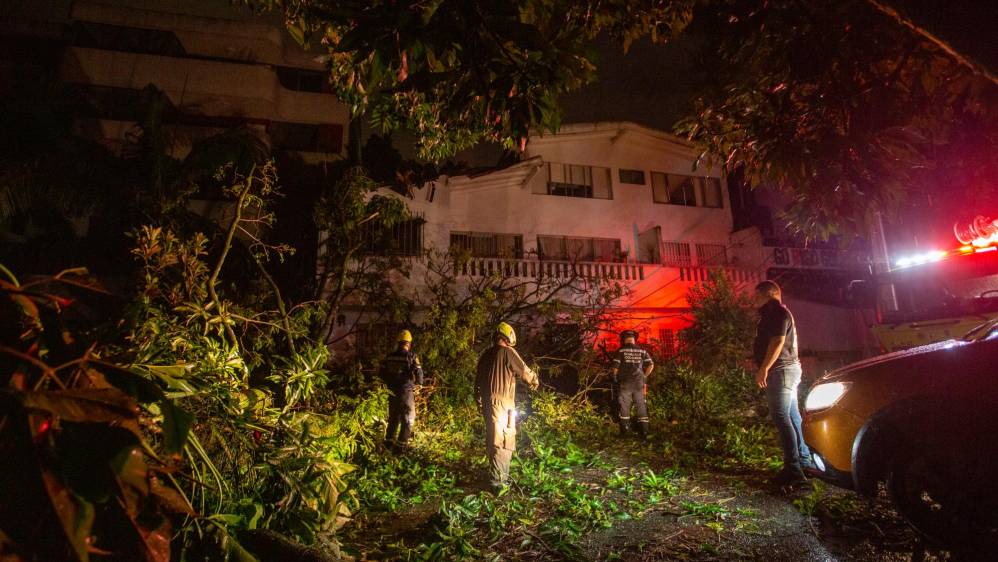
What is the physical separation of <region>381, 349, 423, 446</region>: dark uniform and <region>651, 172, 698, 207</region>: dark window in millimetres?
12818

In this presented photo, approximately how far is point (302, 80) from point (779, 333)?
19021 millimetres

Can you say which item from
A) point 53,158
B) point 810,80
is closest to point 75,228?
point 53,158

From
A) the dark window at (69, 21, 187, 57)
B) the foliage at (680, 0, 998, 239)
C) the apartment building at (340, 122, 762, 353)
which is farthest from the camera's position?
the dark window at (69, 21, 187, 57)

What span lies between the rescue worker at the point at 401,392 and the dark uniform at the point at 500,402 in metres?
2.18

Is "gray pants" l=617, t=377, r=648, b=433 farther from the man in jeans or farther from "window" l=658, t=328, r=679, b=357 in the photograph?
"window" l=658, t=328, r=679, b=357

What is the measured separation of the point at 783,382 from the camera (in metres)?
→ 4.49

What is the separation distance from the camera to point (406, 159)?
51.0 ft

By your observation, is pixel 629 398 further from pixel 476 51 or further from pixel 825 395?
pixel 476 51

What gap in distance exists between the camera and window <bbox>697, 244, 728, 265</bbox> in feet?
54.1

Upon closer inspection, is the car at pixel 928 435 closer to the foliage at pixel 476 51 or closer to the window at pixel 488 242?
the foliage at pixel 476 51

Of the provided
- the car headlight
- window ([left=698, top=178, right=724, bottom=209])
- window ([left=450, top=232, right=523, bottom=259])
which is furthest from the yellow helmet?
window ([left=698, top=178, right=724, bottom=209])

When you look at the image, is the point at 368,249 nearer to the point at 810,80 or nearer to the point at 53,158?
the point at 53,158

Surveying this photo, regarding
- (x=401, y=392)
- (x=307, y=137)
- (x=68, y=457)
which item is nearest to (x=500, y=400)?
(x=401, y=392)

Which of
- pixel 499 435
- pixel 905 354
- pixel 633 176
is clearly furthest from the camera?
pixel 633 176
